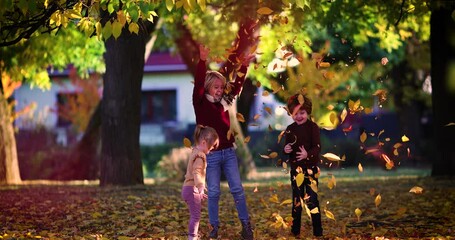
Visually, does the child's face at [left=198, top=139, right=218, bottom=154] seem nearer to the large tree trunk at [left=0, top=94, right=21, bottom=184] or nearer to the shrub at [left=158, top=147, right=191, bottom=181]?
the large tree trunk at [left=0, top=94, right=21, bottom=184]

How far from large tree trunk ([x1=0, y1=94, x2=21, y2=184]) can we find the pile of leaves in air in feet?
10.3

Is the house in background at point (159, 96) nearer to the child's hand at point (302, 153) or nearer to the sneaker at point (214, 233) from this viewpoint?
the sneaker at point (214, 233)

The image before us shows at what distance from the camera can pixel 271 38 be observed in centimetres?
2831

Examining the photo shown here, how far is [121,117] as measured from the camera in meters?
18.5

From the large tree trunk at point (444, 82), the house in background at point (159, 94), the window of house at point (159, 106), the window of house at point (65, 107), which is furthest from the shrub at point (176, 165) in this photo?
the window of house at point (159, 106)

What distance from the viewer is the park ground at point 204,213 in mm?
11070

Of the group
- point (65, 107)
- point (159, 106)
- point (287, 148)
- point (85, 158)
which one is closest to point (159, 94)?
point (159, 106)

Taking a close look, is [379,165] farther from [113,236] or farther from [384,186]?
[113,236]

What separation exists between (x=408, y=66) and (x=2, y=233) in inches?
1108

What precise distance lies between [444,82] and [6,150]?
984cm

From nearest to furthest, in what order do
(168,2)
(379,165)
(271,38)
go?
(168,2), (271,38), (379,165)

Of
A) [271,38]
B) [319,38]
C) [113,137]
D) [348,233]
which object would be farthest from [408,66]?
[348,233]

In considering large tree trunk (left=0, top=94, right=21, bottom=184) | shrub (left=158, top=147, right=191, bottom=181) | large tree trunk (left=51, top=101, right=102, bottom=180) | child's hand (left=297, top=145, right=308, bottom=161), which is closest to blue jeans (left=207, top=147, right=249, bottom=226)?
child's hand (left=297, top=145, right=308, bottom=161)

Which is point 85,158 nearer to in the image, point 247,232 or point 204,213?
point 204,213
